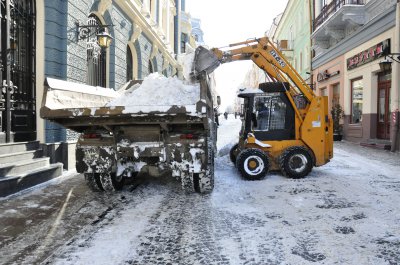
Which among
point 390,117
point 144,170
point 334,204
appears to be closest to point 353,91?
point 390,117

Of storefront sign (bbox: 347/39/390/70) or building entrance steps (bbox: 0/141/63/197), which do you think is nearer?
building entrance steps (bbox: 0/141/63/197)

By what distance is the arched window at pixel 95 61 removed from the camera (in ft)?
33.7

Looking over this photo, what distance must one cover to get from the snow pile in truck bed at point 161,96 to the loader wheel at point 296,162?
2878mm

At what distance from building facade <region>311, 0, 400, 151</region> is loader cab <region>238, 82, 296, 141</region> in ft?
21.5

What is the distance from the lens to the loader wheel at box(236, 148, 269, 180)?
7223 mm

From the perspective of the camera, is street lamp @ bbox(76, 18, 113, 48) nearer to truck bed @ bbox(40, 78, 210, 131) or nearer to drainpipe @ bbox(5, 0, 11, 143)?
drainpipe @ bbox(5, 0, 11, 143)

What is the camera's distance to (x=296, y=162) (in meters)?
7.42

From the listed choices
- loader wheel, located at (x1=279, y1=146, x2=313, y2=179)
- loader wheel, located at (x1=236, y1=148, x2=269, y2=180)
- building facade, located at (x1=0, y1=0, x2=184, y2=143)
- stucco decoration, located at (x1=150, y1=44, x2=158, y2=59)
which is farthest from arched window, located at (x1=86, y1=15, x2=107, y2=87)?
stucco decoration, located at (x1=150, y1=44, x2=158, y2=59)

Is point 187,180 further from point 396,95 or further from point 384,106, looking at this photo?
point 384,106

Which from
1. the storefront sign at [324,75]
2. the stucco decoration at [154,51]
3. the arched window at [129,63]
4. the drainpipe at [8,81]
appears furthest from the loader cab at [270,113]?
the storefront sign at [324,75]

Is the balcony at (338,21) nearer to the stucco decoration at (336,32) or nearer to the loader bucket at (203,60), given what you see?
the stucco decoration at (336,32)

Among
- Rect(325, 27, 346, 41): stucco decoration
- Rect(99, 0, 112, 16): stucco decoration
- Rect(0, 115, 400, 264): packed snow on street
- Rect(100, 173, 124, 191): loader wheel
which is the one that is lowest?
Rect(0, 115, 400, 264): packed snow on street

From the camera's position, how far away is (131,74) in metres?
15.8

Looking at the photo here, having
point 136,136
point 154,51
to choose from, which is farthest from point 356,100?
point 136,136
